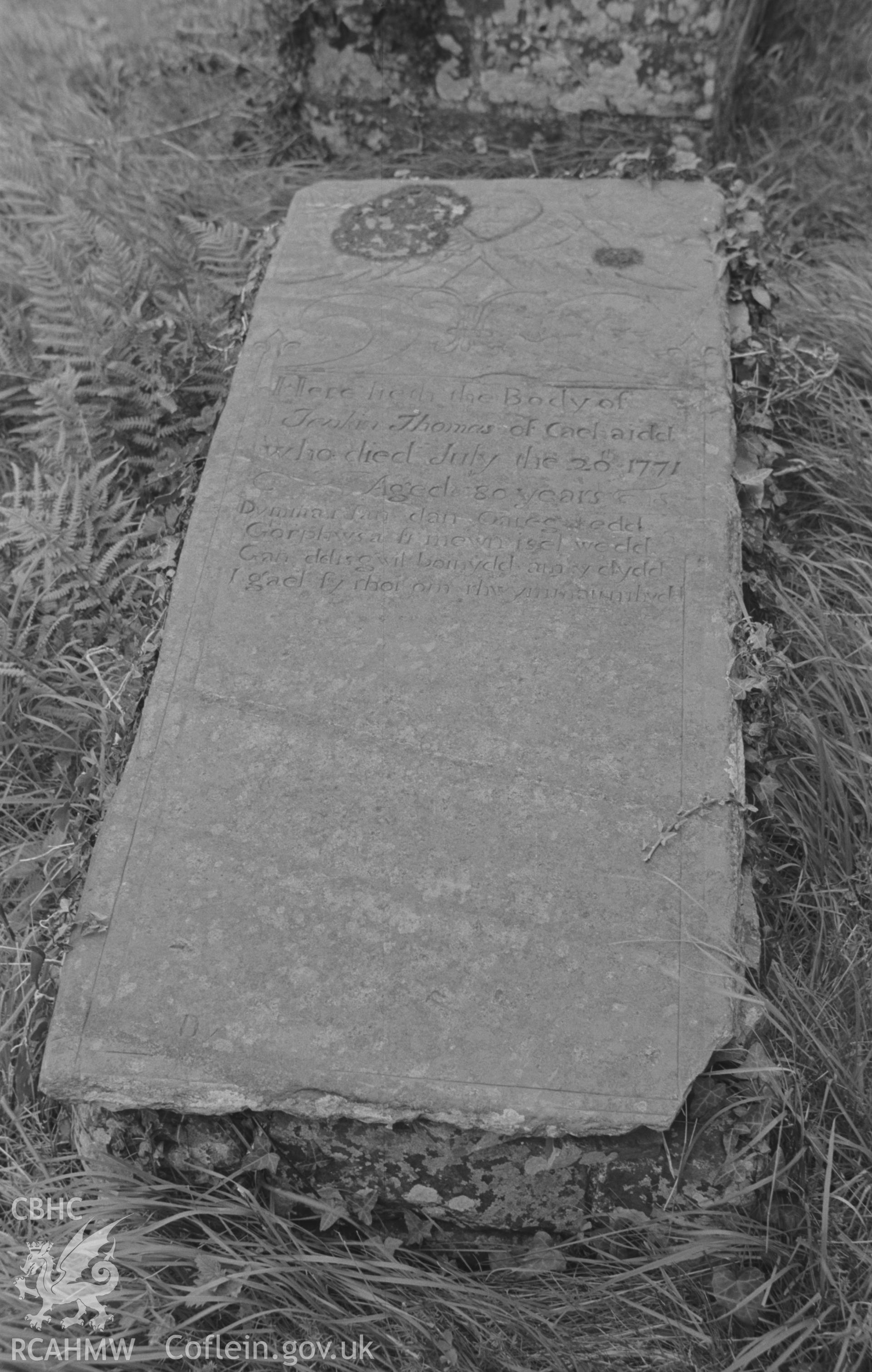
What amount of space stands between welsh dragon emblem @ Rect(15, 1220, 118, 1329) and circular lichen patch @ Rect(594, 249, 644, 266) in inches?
93.5

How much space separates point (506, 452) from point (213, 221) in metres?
1.63

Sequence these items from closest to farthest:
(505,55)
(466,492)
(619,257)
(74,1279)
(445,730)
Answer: (74,1279) < (445,730) < (466,492) < (619,257) < (505,55)

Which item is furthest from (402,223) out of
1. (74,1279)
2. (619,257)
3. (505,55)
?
(74,1279)

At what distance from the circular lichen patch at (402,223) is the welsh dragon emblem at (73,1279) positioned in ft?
7.56

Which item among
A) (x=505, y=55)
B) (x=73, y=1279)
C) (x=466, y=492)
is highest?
(x=505, y=55)

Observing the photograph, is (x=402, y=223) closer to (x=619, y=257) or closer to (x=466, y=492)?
(x=619, y=257)

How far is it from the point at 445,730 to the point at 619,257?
1427 millimetres

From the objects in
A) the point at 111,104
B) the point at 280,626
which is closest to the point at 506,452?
the point at 280,626

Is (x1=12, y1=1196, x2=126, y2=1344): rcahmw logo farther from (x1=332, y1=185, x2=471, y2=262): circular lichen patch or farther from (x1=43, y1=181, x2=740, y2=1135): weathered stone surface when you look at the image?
(x1=332, y1=185, x2=471, y2=262): circular lichen patch

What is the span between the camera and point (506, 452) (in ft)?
8.37

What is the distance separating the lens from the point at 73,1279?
6.09 feet

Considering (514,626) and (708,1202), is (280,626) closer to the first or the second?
(514,626)

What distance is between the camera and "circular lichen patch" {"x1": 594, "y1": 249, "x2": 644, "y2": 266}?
290 cm

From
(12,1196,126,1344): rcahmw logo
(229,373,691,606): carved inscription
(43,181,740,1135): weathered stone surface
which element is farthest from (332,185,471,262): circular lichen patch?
(12,1196,126,1344): rcahmw logo
